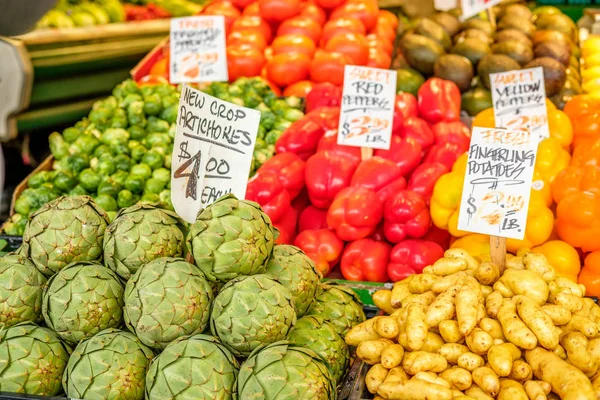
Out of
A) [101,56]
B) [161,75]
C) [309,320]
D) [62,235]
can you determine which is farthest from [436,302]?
[101,56]

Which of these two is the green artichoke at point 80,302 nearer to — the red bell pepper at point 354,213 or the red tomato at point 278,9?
the red bell pepper at point 354,213

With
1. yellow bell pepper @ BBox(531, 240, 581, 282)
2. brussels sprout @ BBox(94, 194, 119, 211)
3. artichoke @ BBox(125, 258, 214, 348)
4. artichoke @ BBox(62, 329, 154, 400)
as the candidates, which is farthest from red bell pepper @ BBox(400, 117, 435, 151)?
artichoke @ BBox(62, 329, 154, 400)

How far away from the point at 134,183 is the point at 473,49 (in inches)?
87.3

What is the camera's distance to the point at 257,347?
163cm

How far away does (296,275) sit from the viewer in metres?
1.89

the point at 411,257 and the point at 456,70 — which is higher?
the point at 456,70

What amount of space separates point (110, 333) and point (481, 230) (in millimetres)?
1183

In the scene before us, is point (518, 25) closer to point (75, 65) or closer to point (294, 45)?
point (294, 45)

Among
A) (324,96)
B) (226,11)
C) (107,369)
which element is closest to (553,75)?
(324,96)

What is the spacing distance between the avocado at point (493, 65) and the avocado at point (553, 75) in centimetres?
15

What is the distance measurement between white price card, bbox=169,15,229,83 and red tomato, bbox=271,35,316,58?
1.89 feet

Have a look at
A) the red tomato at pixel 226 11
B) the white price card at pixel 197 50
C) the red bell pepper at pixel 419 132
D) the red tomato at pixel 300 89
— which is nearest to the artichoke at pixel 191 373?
the red bell pepper at pixel 419 132

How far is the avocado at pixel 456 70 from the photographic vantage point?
3844 mm

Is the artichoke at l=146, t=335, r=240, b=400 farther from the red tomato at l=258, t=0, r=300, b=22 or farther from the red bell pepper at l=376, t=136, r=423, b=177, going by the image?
the red tomato at l=258, t=0, r=300, b=22
